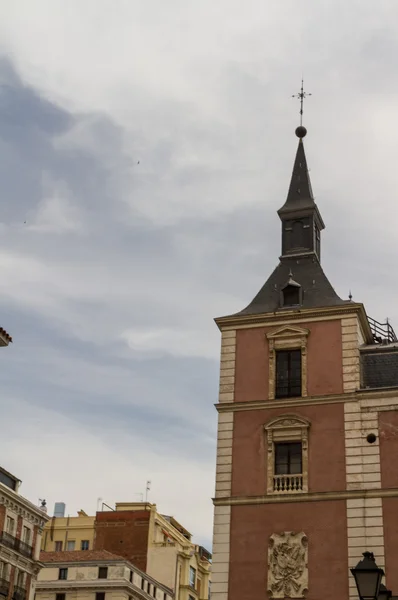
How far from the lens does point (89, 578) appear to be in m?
66.2

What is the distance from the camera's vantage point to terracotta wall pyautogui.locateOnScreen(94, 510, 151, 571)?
7400cm

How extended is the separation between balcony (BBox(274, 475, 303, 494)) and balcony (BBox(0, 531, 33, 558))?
82.3 ft

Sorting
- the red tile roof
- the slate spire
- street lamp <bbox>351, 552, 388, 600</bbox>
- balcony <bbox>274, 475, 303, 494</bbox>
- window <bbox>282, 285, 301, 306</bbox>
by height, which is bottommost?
street lamp <bbox>351, 552, 388, 600</bbox>

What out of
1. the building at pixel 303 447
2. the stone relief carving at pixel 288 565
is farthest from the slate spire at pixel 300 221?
the stone relief carving at pixel 288 565

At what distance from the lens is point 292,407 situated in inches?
1368

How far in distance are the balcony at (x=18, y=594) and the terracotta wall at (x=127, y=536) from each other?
62.4 ft

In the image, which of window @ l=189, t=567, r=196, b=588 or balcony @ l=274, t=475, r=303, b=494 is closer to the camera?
balcony @ l=274, t=475, r=303, b=494

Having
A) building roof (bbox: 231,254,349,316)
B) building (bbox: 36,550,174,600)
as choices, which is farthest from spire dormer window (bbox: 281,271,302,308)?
building (bbox: 36,550,174,600)

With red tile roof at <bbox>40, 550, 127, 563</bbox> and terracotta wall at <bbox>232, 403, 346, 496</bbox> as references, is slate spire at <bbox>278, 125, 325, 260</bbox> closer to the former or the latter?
terracotta wall at <bbox>232, 403, 346, 496</bbox>

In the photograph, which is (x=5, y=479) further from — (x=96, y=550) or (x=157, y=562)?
(x=157, y=562)

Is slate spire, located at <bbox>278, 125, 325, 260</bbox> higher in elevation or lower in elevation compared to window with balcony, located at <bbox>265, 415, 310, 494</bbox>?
higher

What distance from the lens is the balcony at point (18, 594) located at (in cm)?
5408

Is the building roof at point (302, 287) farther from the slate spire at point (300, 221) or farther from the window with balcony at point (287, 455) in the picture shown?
the window with balcony at point (287, 455)

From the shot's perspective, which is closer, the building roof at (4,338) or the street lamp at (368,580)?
the street lamp at (368,580)
